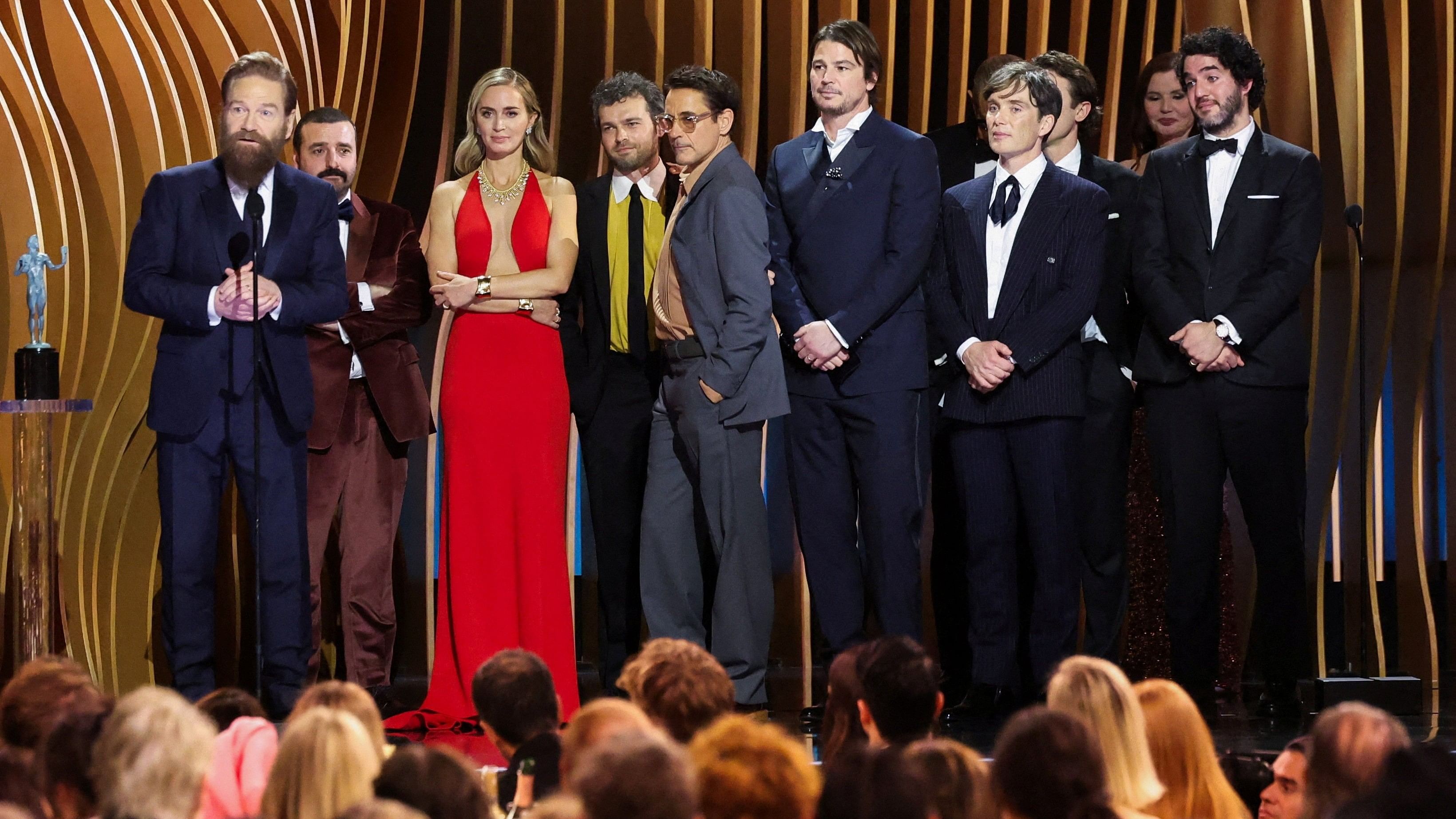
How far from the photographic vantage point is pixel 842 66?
15.2 feet

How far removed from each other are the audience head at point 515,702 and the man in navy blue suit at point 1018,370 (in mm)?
1759

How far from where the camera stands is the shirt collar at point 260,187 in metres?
4.57

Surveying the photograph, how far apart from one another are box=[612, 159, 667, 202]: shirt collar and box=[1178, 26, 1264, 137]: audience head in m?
1.47

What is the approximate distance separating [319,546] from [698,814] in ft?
10.1

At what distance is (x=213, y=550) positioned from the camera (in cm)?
452

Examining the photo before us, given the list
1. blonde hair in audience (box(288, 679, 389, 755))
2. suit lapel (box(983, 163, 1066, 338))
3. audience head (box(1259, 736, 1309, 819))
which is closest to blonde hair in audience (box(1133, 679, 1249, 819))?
audience head (box(1259, 736, 1309, 819))

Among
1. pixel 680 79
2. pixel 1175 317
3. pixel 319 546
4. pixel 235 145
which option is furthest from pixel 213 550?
pixel 1175 317

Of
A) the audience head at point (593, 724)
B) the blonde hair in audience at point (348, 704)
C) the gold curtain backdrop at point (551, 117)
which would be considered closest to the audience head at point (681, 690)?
the audience head at point (593, 724)

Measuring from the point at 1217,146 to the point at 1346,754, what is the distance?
8.34 feet

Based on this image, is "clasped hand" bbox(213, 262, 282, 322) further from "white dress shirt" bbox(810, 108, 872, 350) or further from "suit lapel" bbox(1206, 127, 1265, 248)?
"suit lapel" bbox(1206, 127, 1265, 248)

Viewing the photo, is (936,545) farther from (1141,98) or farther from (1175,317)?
(1141,98)

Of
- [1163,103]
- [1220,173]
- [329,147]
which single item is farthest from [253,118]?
[1163,103]

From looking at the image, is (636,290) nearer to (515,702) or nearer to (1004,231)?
(1004,231)

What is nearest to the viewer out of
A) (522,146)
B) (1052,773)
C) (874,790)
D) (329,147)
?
(874,790)
